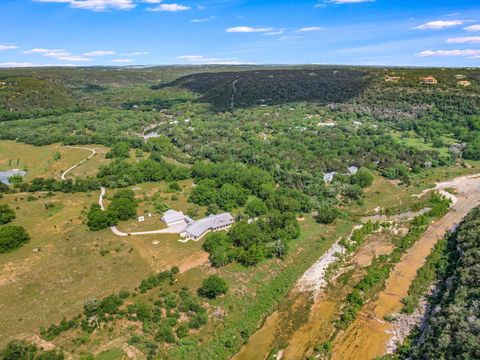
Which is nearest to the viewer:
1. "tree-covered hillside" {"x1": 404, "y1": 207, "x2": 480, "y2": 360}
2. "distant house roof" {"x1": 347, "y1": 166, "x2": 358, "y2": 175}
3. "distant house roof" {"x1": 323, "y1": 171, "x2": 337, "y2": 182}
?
"tree-covered hillside" {"x1": 404, "y1": 207, "x2": 480, "y2": 360}

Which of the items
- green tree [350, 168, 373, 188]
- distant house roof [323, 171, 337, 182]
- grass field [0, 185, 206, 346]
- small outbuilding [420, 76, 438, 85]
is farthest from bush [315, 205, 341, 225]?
small outbuilding [420, 76, 438, 85]

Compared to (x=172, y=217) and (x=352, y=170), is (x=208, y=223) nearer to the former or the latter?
(x=172, y=217)

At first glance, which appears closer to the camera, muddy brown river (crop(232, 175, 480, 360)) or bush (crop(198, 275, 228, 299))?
muddy brown river (crop(232, 175, 480, 360))

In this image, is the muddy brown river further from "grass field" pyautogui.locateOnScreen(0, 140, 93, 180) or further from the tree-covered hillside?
"grass field" pyautogui.locateOnScreen(0, 140, 93, 180)

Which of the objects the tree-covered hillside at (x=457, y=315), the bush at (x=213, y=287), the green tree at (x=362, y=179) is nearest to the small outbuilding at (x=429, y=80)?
the green tree at (x=362, y=179)

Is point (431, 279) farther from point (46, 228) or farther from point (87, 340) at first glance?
point (46, 228)

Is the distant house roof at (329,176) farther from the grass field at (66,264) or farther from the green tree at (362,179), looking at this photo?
the grass field at (66,264)

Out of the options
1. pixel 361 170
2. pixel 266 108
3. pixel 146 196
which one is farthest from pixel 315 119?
pixel 146 196
